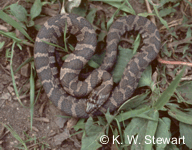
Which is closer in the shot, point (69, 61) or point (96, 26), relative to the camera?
point (69, 61)

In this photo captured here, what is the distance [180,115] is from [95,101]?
2.31 meters

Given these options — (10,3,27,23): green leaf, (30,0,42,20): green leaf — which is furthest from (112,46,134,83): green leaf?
(10,3,27,23): green leaf

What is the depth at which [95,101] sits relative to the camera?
4.88 m

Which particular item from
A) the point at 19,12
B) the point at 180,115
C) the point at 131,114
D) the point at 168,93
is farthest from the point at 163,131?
the point at 19,12

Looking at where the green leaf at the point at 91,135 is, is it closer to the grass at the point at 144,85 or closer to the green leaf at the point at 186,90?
the grass at the point at 144,85

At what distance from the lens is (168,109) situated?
4.75 m

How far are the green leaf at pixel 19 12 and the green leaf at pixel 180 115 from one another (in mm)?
4984

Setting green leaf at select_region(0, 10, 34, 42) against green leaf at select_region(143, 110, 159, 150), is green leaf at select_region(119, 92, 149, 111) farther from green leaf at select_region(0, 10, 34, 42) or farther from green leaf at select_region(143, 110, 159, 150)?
green leaf at select_region(0, 10, 34, 42)

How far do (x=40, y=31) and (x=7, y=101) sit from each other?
230 centimetres

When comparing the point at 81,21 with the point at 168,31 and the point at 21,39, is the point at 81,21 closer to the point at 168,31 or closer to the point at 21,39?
the point at 21,39

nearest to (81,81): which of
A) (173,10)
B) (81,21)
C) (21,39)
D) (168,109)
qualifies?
(81,21)

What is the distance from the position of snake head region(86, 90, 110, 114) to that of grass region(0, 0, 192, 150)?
0.32 m

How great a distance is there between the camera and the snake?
195 inches

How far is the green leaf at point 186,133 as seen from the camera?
4516 mm
